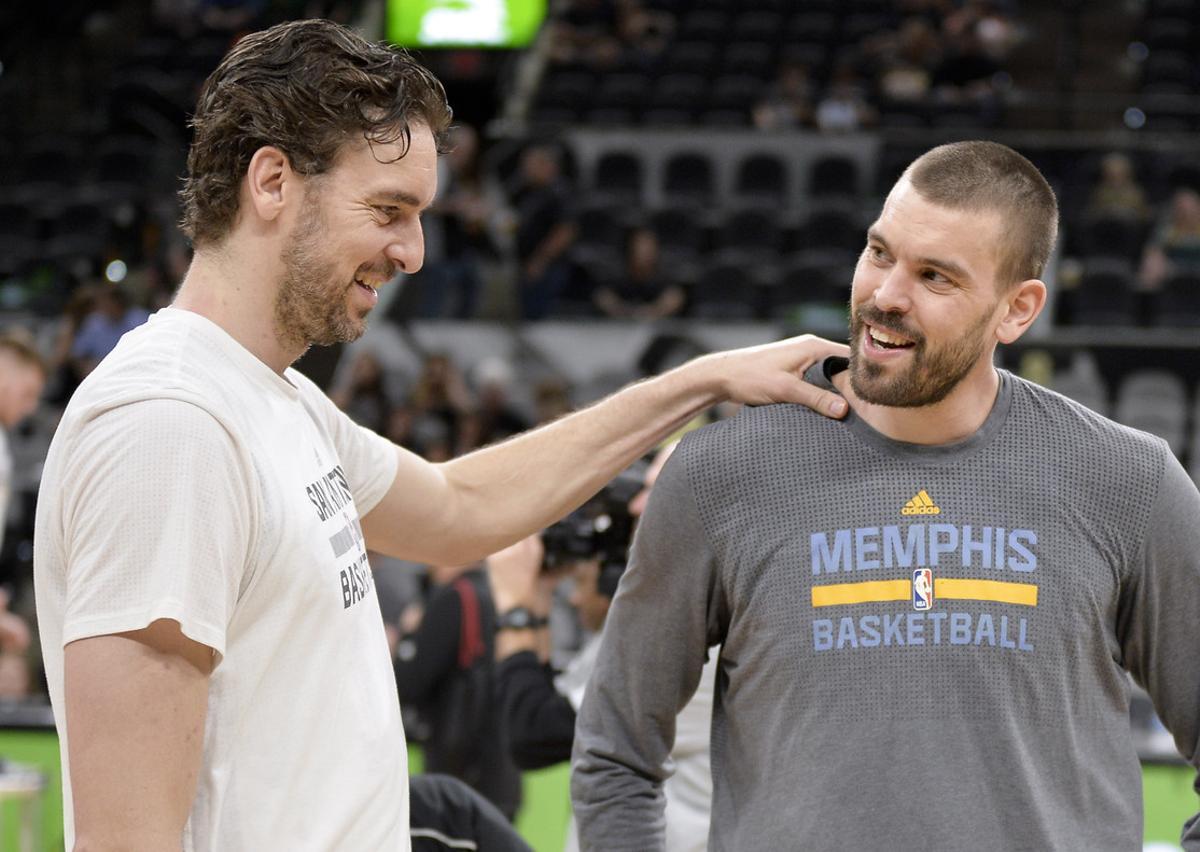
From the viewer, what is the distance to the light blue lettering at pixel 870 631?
76.2 inches

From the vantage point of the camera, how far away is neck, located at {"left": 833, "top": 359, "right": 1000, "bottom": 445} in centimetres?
203

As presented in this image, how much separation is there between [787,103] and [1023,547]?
11.2 meters

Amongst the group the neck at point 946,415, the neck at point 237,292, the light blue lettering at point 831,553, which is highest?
the neck at point 237,292

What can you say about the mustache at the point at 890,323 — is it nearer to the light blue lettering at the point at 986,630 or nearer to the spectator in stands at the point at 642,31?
the light blue lettering at the point at 986,630

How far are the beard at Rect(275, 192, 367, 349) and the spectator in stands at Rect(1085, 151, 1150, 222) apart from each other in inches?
385

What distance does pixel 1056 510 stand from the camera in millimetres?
1996

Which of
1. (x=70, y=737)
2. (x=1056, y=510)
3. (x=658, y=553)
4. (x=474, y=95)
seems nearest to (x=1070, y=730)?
(x=1056, y=510)

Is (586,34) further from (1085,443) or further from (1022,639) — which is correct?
(1022,639)

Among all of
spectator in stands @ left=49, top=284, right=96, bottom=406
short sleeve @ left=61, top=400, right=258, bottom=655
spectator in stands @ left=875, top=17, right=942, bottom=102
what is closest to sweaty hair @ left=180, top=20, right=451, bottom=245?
short sleeve @ left=61, top=400, right=258, bottom=655

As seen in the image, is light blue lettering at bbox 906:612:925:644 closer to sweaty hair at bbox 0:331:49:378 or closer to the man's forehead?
the man's forehead

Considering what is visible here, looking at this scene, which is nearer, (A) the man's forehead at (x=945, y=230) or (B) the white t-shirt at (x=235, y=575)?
(B) the white t-shirt at (x=235, y=575)

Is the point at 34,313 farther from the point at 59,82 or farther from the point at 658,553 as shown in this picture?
the point at 658,553

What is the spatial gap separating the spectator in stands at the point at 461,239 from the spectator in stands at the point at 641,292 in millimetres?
897

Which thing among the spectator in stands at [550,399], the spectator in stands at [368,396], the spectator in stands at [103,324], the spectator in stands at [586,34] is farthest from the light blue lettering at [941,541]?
the spectator in stands at [586,34]
